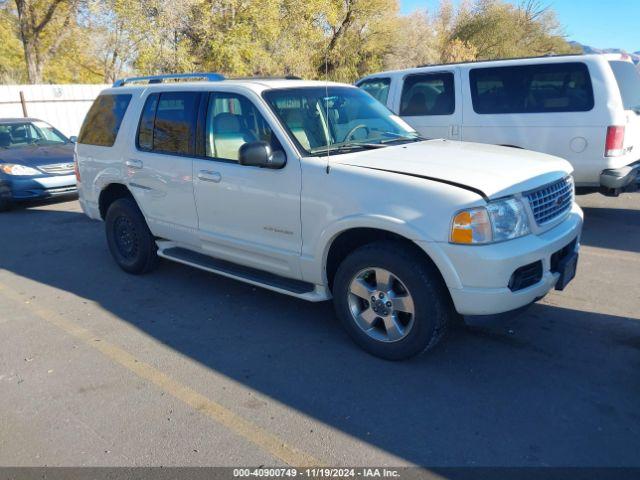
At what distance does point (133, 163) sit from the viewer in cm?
526

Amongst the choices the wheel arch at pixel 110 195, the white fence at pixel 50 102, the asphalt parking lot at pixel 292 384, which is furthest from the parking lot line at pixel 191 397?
the white fence at pixel 50 102

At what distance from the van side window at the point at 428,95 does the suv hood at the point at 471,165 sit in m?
3.49

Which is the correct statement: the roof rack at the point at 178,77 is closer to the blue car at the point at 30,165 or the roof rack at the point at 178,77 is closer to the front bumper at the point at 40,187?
the front bumper at the point at 40,187

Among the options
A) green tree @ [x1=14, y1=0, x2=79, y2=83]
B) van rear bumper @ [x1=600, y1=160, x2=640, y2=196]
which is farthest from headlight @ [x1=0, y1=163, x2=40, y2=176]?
green tree @ [x1=14, y1=0, x2=79, y2=83]

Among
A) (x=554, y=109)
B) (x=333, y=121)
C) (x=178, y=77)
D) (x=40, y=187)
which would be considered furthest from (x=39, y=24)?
(x=333, y=121)

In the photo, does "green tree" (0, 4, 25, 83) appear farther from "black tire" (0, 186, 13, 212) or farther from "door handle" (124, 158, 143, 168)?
"door handle" (124, 158, 143, 168)

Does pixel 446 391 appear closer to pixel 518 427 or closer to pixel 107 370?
pixel 518 427

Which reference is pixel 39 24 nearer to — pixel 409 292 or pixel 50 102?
pixel 50 102

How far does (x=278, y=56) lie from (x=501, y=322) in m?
20.0

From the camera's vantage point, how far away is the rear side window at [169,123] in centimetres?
477

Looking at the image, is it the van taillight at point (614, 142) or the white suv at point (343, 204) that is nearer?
the white suv at point (343, 204)

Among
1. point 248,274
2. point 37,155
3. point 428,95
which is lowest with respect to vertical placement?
point 248,274

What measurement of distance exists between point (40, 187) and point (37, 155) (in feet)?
2.86

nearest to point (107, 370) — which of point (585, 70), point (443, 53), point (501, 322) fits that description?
point (501, 322)
